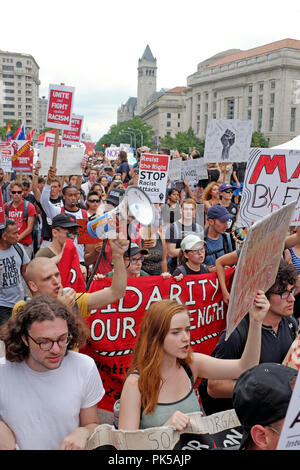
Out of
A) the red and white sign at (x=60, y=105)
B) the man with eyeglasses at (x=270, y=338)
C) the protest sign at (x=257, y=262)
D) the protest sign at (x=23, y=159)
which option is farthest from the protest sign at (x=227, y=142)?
the protest sign at (x=257, y=262)

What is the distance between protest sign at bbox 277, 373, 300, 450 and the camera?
4.66 ft

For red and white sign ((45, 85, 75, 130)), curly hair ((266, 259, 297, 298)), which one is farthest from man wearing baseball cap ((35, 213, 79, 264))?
red and white sign ((45, 85, 75, 130))

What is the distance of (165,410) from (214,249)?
2.91m

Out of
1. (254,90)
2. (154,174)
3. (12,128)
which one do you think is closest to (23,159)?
(154,174)

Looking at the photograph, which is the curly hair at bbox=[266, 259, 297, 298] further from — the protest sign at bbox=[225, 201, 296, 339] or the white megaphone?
the white megaphone

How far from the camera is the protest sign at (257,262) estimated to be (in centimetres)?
240

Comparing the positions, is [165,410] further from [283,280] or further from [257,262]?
[283,280]

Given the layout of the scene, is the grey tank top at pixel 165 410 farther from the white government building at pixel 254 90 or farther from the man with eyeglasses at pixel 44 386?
the white government building at pixel 254 90

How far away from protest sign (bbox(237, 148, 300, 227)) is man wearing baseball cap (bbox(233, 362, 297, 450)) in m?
2.71

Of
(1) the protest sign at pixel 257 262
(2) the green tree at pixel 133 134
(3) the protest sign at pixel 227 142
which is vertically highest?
(2) the green tree at pixel 133 134

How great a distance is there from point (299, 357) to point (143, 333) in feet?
2.77

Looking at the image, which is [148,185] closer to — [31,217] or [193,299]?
[31,217]

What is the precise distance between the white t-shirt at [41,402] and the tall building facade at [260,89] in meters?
73.1
